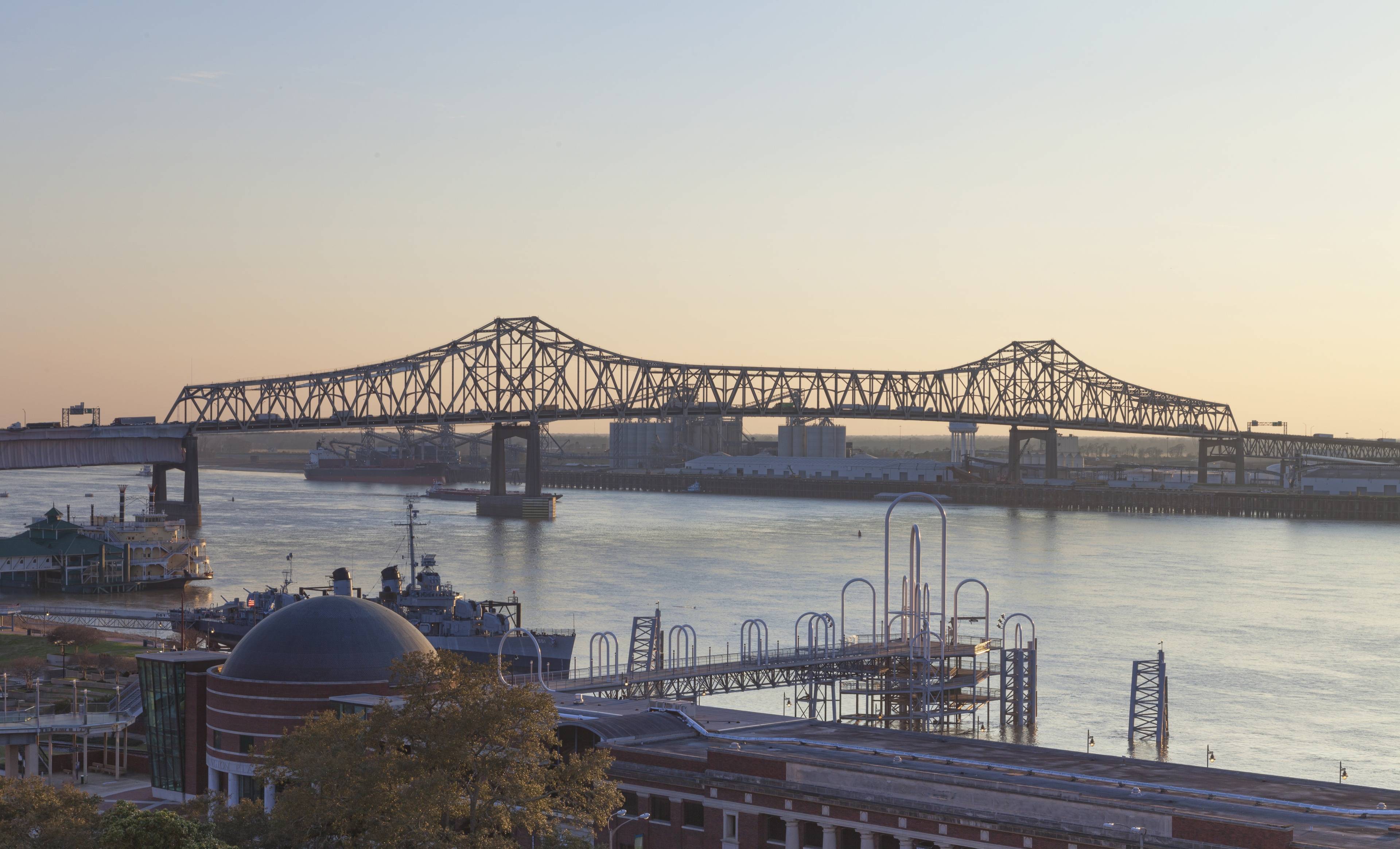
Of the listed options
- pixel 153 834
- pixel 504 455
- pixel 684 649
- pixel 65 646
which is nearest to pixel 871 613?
pixel 684 649

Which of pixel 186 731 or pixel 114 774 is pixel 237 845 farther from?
pixel 114 774

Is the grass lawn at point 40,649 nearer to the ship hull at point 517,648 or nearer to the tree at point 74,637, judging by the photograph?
the tree at point 74,637

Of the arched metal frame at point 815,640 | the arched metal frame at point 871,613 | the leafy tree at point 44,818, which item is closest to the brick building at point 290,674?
the leafy tree at point 44,818

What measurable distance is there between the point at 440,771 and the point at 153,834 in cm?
433

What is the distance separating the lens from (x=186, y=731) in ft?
117

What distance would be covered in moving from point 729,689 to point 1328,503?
160 meters

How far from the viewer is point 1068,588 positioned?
91188 mm

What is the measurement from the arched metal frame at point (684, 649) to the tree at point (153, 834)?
2533cm

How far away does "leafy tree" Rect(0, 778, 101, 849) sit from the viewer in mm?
23219

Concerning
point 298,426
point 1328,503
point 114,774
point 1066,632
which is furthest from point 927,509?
point 114,774

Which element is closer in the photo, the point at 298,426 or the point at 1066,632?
the point at 1066,632

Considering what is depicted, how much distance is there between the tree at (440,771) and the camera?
2305 cm

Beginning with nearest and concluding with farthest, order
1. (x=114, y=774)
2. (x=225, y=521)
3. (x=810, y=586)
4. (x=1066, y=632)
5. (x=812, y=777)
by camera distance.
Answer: (x=812, y=777) → (x=114, y=774) → (x=1066, y=632) → (x=810, y=586) → (x=225, y=521)

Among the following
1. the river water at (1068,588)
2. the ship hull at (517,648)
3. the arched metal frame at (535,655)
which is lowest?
the river water at (1068,588)
